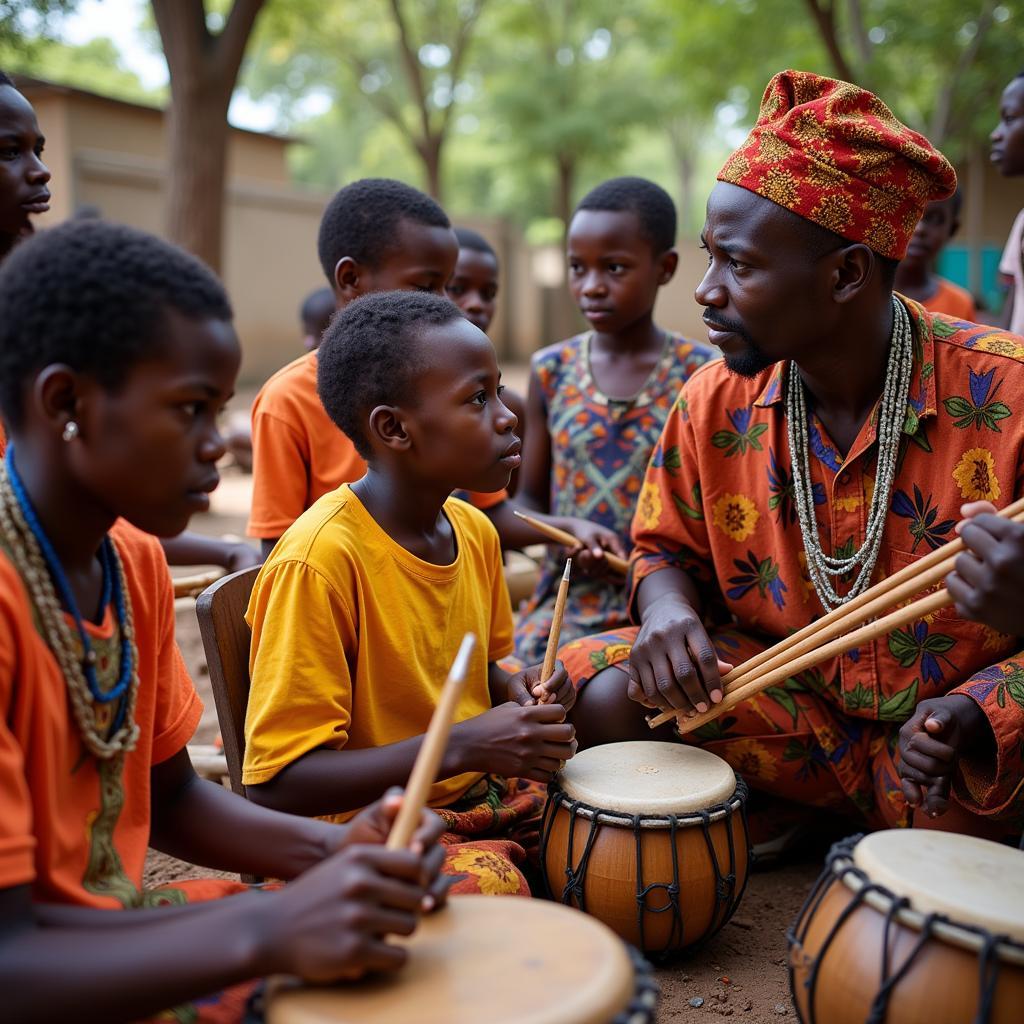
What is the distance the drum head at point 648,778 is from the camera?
239 cm

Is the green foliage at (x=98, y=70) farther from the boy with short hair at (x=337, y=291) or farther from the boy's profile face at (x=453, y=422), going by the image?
the boy's profile face at (x=453, y=422)

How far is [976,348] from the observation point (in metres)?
2.78

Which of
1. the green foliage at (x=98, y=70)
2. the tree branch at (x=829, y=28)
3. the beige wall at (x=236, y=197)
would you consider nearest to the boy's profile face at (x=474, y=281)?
the tree branch at (x=829, y=28)

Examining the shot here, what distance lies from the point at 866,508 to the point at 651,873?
1.09 meters

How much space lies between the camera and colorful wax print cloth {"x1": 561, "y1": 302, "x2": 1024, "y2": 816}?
8.77 ft

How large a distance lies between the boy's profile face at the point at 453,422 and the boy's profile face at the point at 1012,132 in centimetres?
401

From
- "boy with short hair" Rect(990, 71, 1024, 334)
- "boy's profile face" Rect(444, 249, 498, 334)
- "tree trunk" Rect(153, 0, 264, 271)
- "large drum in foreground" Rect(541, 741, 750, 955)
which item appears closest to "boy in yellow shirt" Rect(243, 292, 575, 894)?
"large drum in foreground" Rect(541, 741, 750, 955)

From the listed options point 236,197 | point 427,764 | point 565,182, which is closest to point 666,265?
point 427,764

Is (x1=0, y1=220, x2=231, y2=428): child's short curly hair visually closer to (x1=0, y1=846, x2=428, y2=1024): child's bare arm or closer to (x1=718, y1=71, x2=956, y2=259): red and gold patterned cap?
(x1=0, y1=846, x2=428, y2=1024): child's bare arm

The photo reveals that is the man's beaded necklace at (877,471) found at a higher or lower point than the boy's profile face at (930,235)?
lower

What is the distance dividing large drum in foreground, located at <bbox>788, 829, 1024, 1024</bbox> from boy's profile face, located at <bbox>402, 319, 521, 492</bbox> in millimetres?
1111

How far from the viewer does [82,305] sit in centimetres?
155

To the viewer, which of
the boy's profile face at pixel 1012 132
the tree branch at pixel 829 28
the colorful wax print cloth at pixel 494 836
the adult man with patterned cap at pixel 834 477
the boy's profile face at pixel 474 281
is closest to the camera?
the colorful wax print cloth at pixel 494 836

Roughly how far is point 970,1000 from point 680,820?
0.77 m
